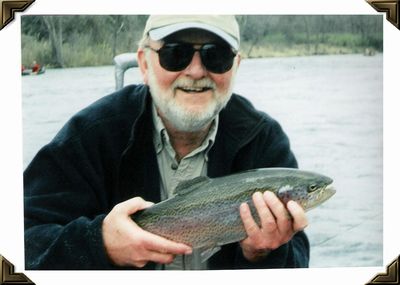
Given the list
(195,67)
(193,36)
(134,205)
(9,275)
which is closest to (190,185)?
(134,205)

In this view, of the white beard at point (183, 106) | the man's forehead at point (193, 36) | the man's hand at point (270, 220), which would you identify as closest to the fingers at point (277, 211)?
the man's hand at point (270, 220)

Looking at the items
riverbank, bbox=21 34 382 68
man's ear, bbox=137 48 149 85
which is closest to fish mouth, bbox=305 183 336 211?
riverbank, bbox=21 34 382 68

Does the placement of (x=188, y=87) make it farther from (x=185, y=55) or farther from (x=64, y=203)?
(x=64, y=203)

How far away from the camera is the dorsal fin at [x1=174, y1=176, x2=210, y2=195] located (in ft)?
7.50

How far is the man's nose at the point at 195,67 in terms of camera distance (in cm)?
220

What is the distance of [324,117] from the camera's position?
2.38 metres

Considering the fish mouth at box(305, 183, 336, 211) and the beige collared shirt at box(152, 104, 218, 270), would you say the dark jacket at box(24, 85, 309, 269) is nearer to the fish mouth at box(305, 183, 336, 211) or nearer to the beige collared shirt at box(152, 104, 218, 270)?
the beige collared shirt at box(152, 104, 218, 270)

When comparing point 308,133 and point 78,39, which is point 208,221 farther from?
point 78,39

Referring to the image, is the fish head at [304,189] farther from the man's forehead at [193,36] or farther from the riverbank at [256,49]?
the man's forehead at [193,36]

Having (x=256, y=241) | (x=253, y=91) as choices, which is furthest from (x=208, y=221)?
(x=253, y=91)

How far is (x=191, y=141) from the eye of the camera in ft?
7.68

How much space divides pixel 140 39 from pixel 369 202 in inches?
39.8
